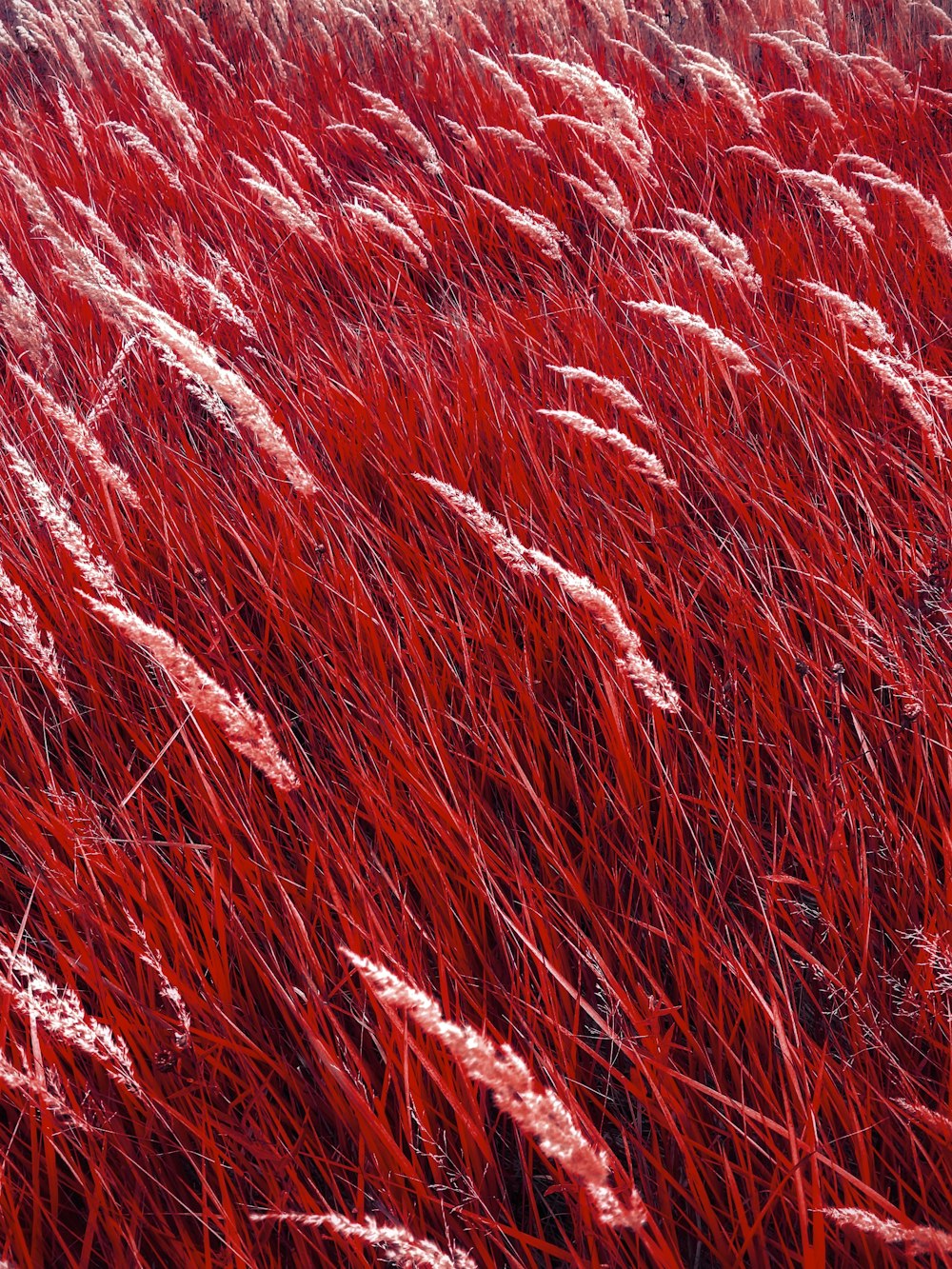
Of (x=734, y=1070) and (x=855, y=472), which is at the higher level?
(x=855, y=472)

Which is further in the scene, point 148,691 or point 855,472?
point 855,472

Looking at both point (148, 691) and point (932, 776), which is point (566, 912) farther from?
point (148, 691)

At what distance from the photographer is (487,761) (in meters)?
Answer: 1.10

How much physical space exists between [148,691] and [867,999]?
0.95 m

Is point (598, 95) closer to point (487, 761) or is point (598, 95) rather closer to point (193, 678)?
point (487, 761)


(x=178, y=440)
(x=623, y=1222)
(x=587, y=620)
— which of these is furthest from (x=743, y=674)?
(x=178, y=440)

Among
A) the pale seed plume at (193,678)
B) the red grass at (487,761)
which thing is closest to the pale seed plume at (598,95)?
the red grass at (487,761)

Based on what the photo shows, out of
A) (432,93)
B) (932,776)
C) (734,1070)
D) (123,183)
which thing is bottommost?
(734,1070)

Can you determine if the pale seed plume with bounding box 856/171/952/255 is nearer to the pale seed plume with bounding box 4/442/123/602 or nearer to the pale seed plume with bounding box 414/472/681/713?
the pale seed plume with bounding box 414/472/681/713

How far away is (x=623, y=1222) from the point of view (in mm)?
466

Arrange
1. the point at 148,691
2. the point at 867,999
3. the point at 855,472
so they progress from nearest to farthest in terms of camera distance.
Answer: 1. the point at 867,999
2. the point at 148,691
3. the point at 855,472

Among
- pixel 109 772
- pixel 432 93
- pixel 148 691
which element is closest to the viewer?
pixel 109 772

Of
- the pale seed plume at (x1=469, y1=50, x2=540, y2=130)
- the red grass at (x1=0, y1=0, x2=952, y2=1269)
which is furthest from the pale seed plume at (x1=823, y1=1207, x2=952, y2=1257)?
the pale seed plume at (x1=469, y1=50, x2=540, y2=130)

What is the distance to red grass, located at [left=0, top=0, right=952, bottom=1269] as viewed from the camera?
0.73 metres
